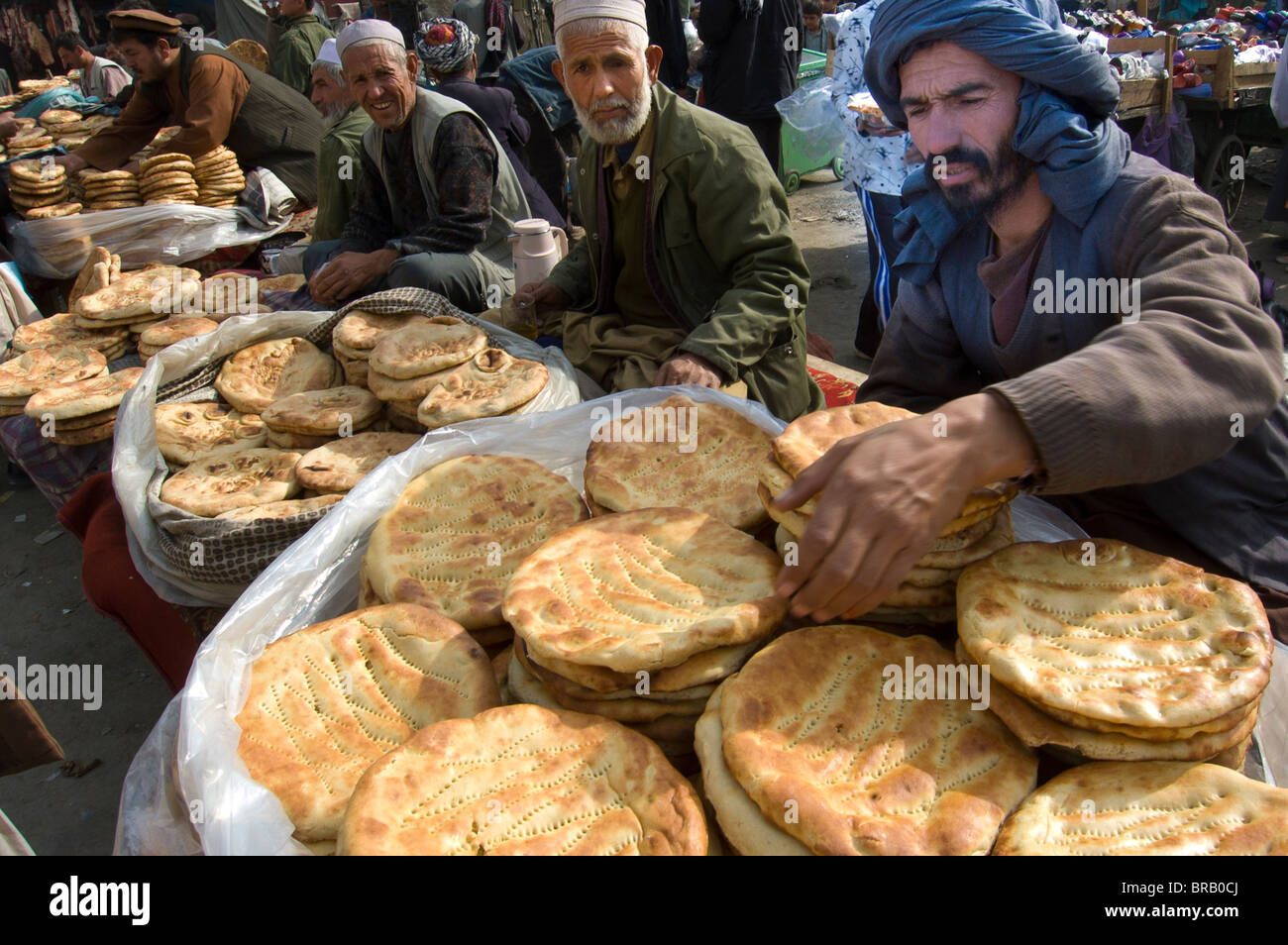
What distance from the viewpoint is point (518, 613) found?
5.14 feet

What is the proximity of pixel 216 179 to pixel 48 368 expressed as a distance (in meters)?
2.35

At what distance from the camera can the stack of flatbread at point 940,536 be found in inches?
58.6

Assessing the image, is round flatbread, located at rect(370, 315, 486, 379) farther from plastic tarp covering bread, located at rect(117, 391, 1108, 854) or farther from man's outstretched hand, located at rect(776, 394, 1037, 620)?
man's outstretched hand, located at rect(776, 394, 1037, 620)

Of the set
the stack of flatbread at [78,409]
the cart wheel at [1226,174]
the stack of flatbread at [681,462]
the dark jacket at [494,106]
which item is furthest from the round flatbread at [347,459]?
the cart wheel at [1226,174]

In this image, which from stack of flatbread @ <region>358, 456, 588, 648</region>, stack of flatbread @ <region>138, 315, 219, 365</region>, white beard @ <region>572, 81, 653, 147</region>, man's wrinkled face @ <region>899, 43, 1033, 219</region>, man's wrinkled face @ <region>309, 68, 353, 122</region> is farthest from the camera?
man's wrinkled face @ <region>309, 68, 353, 122</region>

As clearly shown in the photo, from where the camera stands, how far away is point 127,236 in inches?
212

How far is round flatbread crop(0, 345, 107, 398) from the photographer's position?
12.6 ft

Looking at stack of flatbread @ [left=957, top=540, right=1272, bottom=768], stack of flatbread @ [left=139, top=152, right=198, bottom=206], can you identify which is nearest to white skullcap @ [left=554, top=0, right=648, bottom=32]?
stack of flatbread @ [left=957, top=540, right=1272, bottom=768]

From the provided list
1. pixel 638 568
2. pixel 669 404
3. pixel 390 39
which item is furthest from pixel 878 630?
pixel 390 39

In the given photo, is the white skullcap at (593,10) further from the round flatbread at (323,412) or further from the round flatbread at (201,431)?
the round flatbread at (201,431)

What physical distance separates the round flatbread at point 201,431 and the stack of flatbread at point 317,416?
0.10 m

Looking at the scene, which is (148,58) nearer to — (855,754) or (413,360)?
(413,360)
